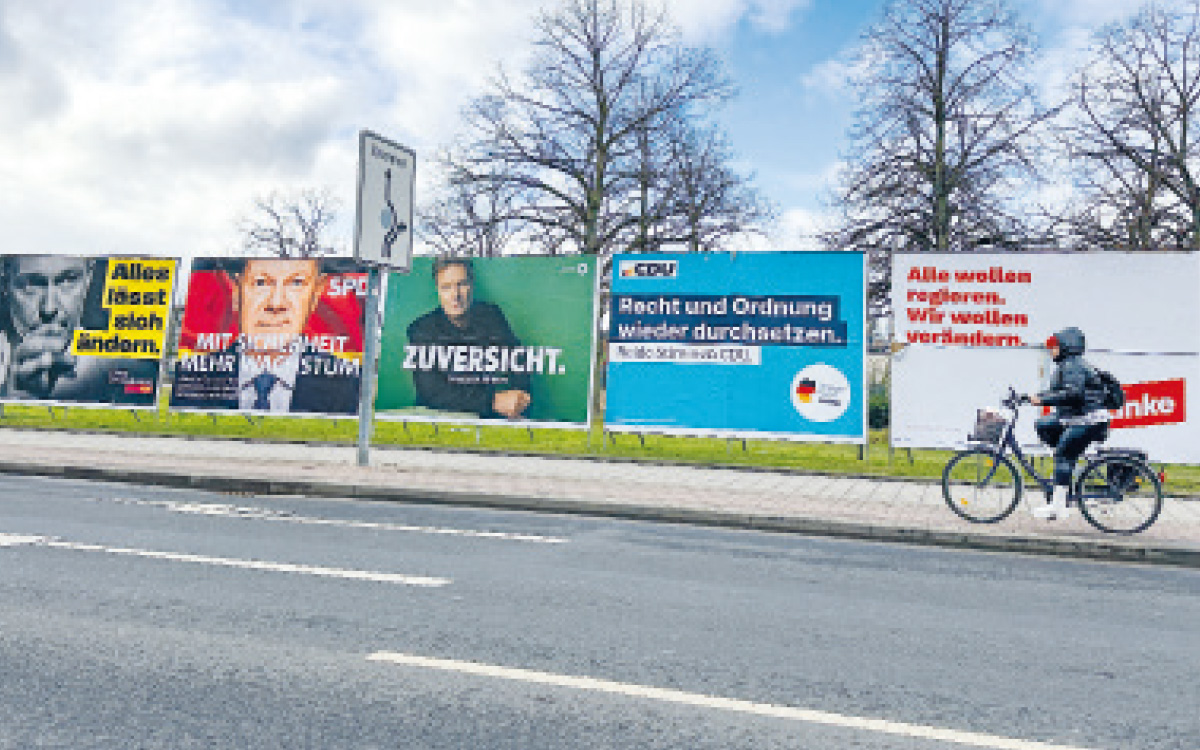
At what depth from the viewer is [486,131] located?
32688mm

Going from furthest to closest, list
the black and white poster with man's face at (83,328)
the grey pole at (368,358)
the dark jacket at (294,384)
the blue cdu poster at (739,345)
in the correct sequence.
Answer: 1. the black and white poster with man's face at (83,328)
2. the dark jacket at (294,384)
3. the blue cdu poster at (739,345)
4. the grey pole at (368,358)

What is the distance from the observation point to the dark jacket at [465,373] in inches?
650

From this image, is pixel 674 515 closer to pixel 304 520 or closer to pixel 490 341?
pixel 304 520

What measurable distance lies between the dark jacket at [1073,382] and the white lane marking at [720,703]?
6684mm

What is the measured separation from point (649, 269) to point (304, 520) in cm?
822

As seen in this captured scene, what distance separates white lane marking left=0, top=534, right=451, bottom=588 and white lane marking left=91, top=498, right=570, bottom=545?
1775 millimetres

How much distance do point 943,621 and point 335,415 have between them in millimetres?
13163

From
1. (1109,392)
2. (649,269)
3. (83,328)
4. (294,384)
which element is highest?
(649,269)

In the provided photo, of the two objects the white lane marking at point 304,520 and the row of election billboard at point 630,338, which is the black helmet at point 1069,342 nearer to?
the row of election billboard at point 630,338

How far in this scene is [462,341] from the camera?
16.7m

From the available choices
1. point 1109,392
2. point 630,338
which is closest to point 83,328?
point 630,338

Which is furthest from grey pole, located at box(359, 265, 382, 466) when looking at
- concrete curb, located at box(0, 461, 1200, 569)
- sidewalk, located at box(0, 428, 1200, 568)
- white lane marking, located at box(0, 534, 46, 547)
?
white lane marking, located at box(0, 534, 46, 547)

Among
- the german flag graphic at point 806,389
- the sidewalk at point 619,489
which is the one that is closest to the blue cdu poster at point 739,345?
the german flag graphic at point 806,389

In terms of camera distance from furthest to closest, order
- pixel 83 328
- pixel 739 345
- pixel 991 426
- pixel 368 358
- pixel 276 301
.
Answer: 1. pixel 83 328
2. pixel 276 301
3. pixel 739 345
4. pixel 368 358
5. pixel 991 426
